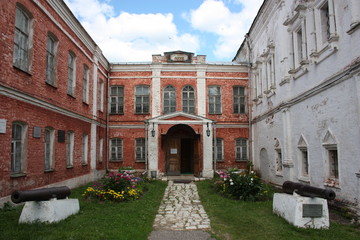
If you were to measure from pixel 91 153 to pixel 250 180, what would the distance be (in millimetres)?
8615

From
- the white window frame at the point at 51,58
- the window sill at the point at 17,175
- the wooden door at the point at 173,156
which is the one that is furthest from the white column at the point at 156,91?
the window sill at the point at 17,175

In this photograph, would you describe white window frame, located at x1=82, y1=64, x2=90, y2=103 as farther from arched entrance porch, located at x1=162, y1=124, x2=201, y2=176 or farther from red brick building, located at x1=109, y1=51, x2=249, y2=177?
arched entrance porch, located at x1=162, y1=124, x2=201, y2=176

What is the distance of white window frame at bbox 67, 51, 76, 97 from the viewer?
1287 centimetres

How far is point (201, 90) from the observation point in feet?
60.3

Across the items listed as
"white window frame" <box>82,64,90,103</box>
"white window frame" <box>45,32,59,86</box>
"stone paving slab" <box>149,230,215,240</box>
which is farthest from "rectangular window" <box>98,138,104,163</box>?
"stone paving slab" <box>149,230,215,240</box>

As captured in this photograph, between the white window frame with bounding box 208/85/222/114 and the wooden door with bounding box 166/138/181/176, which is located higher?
the white window frame with bounding box 208/85/222/114

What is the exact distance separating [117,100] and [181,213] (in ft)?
39.1

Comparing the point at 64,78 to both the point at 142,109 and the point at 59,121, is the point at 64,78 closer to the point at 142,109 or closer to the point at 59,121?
the point at 59,121

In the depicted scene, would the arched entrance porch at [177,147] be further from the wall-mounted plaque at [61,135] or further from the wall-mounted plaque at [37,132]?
the wall-mounted plaque at [37,132]

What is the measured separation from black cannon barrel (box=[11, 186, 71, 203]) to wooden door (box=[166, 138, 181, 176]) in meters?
10.6

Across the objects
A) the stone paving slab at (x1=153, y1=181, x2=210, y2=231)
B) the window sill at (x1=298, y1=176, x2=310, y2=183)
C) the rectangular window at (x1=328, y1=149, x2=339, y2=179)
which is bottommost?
the stone paving slab at (x1=153, y1=181, x2=210, y2=231)

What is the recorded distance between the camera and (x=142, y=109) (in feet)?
60.8

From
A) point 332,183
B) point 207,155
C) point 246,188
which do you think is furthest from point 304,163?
point 207,155

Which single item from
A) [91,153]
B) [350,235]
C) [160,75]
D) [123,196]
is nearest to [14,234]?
[123,196]
